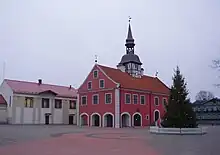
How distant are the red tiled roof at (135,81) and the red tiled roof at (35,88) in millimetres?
13903

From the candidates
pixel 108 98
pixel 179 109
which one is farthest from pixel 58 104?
pixel 179 109

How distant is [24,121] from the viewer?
52.8m

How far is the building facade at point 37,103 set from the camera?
171ft

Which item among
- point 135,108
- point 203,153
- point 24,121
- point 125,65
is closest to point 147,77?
point 125,65

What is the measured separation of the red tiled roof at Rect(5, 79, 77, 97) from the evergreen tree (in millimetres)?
32467

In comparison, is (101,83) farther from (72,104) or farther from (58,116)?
(72,104)

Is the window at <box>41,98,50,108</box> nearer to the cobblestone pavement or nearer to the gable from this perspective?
the gable

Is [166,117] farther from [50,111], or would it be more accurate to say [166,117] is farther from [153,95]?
[50,111]

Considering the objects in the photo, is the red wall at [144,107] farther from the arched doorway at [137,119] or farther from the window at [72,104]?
the window at [72,104]

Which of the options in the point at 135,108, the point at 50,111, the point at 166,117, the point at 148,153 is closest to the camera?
the point at 148,153

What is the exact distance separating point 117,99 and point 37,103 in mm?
17729

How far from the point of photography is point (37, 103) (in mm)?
55281

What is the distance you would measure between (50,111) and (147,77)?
20008 mm

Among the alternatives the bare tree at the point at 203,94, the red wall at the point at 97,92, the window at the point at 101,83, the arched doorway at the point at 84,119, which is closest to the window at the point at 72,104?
the red wall at the point at 97,92
